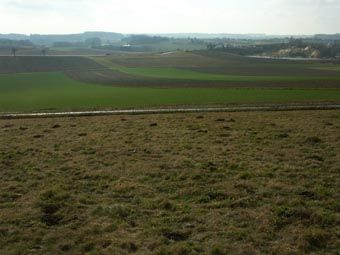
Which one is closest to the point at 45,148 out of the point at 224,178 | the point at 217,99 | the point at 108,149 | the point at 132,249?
the point at 108,149

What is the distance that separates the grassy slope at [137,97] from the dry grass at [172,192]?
76.0 ft

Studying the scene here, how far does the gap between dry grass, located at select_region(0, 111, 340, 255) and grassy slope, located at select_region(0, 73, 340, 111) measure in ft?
76.0

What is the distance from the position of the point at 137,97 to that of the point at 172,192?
4128 centimetres

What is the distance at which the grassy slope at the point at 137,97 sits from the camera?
47.6 meters

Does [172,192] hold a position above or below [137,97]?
above

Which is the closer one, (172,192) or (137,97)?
(172,192)

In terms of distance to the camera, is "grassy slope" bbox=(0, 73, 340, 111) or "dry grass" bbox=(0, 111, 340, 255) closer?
"dry grass" bbox=(0, 111, 340, 255)

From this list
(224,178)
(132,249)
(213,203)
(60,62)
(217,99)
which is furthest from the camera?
(60,62)

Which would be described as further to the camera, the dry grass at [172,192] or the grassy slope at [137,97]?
the grassy slope at [137,97]

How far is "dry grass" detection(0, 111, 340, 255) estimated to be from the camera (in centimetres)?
1034

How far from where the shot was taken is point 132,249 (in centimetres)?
1001

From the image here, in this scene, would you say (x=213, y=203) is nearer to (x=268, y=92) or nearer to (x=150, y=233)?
(x=150, y=233)

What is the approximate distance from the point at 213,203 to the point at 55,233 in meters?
4.36

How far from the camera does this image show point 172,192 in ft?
46.2
